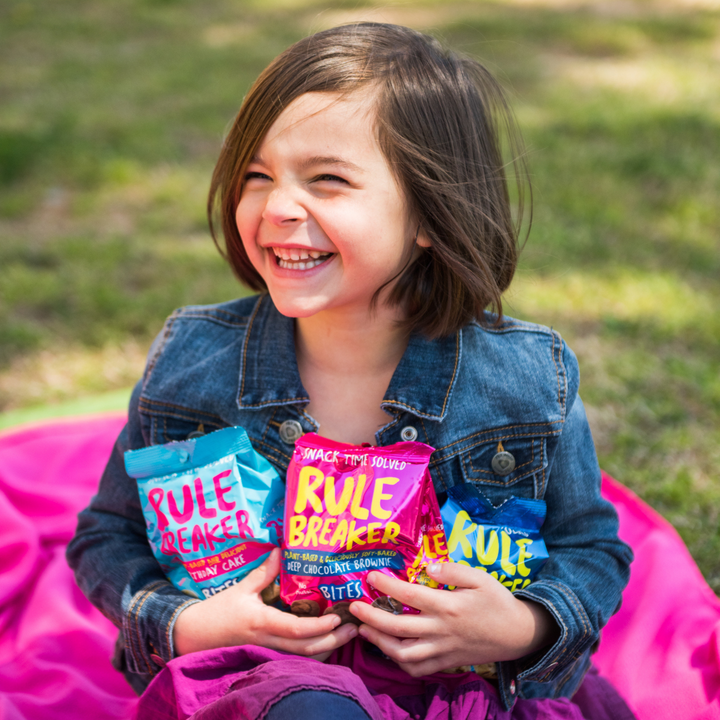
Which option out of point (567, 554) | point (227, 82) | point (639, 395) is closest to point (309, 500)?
point (567, 554)

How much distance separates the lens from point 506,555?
1.35 metres

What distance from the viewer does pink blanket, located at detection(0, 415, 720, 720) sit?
1.56 m

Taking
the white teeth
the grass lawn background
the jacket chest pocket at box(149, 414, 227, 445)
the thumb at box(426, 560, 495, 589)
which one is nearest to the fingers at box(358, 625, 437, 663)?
the thumb at box(426, 560, 495, 589)

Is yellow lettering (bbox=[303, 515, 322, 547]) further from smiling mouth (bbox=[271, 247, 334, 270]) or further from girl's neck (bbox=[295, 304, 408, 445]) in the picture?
smiling mouth (bbox=[271, 247, 334, 270])

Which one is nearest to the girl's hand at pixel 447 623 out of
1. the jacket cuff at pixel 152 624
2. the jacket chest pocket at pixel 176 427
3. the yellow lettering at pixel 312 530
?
the yellow lettering at pixel 312 530

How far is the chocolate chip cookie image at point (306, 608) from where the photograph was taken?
1.26 meters

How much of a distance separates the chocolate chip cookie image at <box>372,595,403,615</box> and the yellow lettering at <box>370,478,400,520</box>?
0.14 meters

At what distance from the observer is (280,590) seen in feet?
4.24

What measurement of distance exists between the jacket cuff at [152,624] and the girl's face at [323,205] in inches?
21.4

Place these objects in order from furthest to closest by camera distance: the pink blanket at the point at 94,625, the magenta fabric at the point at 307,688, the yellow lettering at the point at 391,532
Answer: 1. the pink blanket at the point at 94,625
2. the yellow lettering at the point at 391,532
3. the magenta fabric at the point at 307,688

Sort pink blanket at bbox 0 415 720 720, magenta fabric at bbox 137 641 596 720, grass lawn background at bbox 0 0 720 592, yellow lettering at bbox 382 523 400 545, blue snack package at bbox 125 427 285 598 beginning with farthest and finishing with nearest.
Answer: grass lawn background at bbox 0 0 720 592, pink blanket at bbox 0 415 720 720, blue snack package at bbox 125 427 285 598, yellow lettering at bbox 382 523 400 545, magenta fabric at bbox 137 641 596 720

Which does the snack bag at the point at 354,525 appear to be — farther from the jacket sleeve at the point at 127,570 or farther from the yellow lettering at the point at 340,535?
the jacket sleeve at the point at 127,570

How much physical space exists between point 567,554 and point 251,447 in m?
0.60

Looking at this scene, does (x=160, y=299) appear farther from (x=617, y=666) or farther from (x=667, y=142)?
(x=667, y=142)
